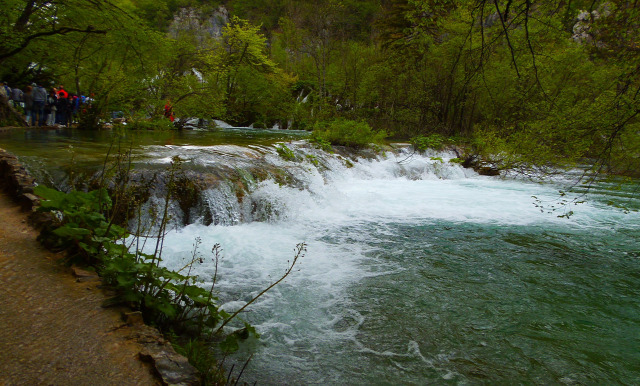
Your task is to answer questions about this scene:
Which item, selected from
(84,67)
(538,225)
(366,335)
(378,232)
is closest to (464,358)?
(366,335)

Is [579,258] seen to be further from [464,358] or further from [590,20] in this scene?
[464,358]

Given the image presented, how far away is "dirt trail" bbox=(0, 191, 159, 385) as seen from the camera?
1817mm

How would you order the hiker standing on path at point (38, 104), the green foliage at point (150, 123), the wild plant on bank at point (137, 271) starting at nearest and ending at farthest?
the wild plant on bank at point (137, 271)
the hiker standing on path at point (38, 104)
the green foliage at point (150, 123)

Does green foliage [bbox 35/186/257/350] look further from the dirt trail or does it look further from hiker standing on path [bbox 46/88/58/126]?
hiker standing on path [bbox 46/88/58/126]

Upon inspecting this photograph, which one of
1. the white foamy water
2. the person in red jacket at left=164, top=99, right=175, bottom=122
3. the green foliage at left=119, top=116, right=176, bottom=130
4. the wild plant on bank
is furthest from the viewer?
the person in red jacket at left=164, top=99, right=175, bottom=122

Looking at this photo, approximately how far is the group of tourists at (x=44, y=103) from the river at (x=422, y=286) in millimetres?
5245

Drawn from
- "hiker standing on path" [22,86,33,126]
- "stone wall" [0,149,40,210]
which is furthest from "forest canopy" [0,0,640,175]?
"stone wall" [0,149,40,210]

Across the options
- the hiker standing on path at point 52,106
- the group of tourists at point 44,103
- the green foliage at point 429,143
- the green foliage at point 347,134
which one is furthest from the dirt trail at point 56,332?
the hiker standing on path at point 52,106

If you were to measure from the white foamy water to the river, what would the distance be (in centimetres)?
2

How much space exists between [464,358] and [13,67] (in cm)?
1819

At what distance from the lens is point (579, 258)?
5754 millimetres

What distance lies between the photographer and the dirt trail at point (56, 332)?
182 centimetres

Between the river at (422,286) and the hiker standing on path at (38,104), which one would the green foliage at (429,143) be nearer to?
the river at (422,286)

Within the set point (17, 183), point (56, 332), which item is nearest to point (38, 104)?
point (17, 183)
